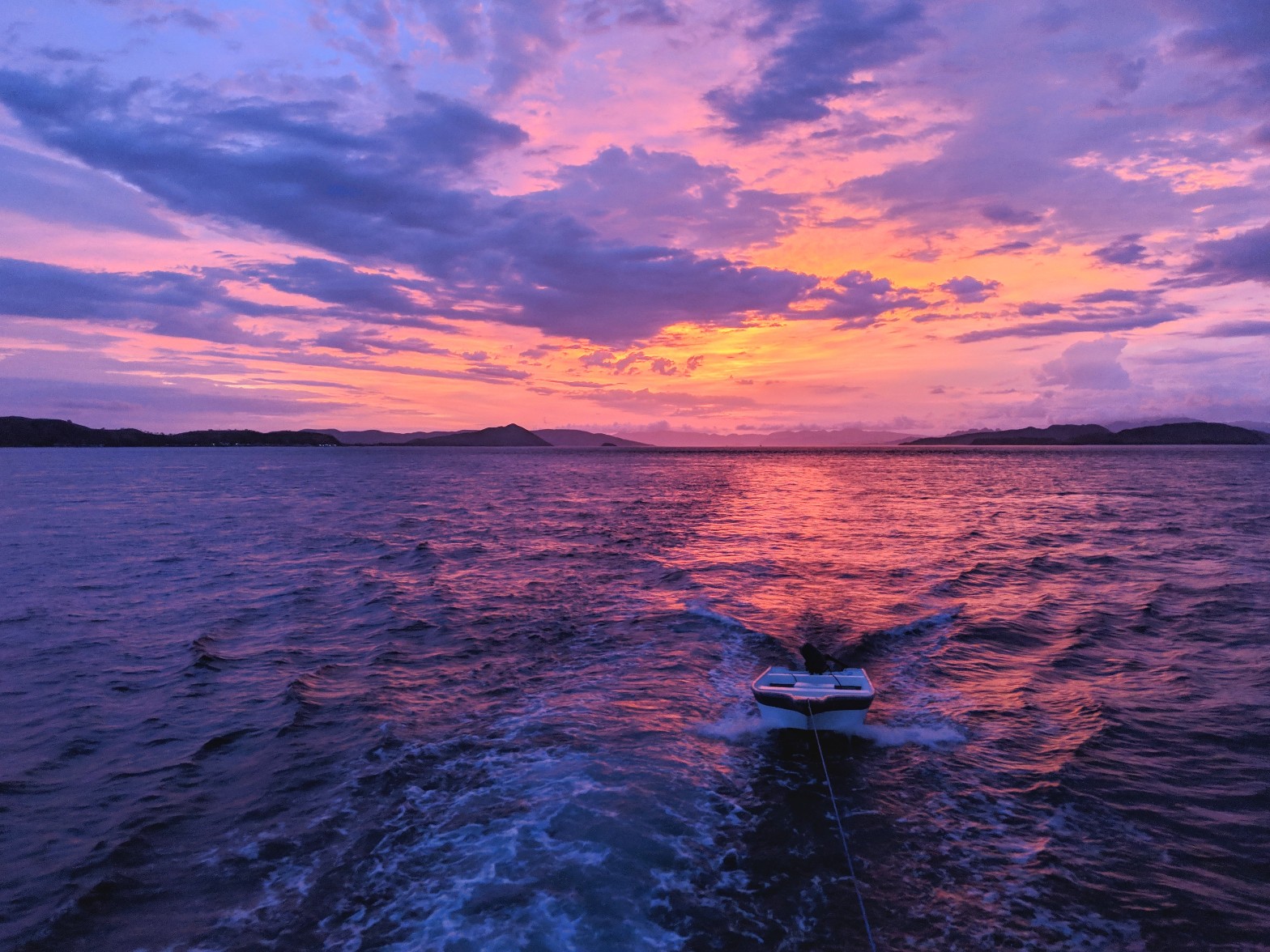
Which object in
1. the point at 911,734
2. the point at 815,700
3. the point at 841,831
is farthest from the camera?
the point at 911,734

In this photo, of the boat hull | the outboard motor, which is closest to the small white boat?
the boat hull

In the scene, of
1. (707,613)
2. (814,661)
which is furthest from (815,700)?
(707,613)

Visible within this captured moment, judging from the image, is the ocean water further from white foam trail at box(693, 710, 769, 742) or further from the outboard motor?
the outboard motor

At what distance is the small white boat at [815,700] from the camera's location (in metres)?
14.4

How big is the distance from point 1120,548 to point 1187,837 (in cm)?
3504

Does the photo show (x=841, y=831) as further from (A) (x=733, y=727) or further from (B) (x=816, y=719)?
(A) (x=733, y=727)

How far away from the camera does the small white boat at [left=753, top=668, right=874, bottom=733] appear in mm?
14430

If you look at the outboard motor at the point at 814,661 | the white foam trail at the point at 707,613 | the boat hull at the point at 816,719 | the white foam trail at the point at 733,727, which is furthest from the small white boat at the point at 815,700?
the white foam trail at the point at 707,613

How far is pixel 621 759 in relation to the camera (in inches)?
545

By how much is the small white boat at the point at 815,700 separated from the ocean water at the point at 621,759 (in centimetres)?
53

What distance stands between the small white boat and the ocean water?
53 centimetres

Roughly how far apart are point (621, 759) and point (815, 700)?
4.63 m

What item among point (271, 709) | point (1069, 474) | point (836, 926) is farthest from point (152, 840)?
point (1069, 474)

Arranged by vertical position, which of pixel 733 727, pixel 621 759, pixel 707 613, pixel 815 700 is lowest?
pixel 733 727
